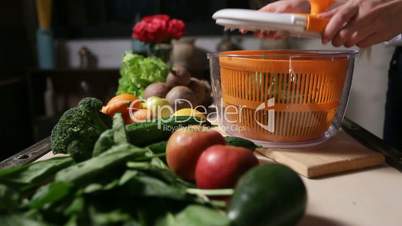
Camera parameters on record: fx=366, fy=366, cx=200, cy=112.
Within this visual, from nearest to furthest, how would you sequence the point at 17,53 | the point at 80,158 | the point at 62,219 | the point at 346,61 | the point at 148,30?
the point at 62,219
the point at 80,158
the point at 346,61
the point at 148,30
the point at 17,53

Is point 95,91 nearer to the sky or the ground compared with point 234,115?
nearer to the ground

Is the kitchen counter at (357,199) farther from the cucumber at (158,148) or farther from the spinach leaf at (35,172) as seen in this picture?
the spinach leaf at (35,172)

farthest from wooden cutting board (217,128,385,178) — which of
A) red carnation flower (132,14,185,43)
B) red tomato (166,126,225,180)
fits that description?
red carnation flower (132,14,185,43)

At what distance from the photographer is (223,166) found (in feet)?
1.50

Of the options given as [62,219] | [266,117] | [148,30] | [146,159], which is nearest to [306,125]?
[266,117]

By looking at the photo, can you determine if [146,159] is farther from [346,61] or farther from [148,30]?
[148,30]

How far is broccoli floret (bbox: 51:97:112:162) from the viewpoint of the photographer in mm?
564

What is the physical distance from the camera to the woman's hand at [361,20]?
658 millimetres

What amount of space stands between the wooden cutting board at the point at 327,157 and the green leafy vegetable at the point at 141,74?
1.97 ft

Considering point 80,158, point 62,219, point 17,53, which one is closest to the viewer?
point 62,219

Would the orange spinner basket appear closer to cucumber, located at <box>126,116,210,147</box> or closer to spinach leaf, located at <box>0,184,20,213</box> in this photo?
cucumber, located at <box>126,116,210,147</box>

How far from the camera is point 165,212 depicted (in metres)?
0.41

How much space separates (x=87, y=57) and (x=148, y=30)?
0.98 m

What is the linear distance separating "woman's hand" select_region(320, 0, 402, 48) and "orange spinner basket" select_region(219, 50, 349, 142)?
4 centimetres
